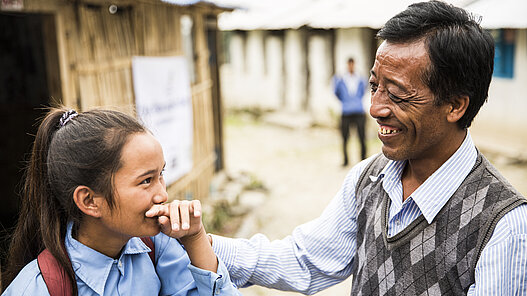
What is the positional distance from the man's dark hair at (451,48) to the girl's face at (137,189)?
942mm

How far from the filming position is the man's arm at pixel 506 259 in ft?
4.72

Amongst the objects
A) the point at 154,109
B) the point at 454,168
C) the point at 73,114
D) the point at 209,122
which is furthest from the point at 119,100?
the point at 454,168

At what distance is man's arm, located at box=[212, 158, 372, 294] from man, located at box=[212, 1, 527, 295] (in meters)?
0.11

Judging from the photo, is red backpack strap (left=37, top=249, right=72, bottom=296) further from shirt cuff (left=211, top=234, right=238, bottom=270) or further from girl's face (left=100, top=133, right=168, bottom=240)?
shirt cuff (left=211, top=234, right=238, bottom=270)

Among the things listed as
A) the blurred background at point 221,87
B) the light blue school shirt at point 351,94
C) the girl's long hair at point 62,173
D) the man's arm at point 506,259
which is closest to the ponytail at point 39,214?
the girl's long hair at point 62,173

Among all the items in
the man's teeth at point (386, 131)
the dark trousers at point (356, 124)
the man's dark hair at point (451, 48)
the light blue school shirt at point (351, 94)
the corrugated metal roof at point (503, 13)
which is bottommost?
the dark trousers at point (356, 124)

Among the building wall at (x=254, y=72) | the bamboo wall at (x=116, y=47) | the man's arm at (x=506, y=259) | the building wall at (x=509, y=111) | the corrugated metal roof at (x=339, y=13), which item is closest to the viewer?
the man's arm at (x=506, y=259)

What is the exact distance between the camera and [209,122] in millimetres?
8242

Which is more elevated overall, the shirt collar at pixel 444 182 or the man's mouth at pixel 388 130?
the man's mouth at pixel 388 130

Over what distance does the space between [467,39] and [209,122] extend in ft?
22.5

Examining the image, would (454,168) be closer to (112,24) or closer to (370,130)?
(112,24)

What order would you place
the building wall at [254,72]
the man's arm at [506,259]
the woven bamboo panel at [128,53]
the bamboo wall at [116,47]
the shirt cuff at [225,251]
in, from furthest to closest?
1. the building wall at [254,72]
2. the woven bamboo panel at [128,53]
3. the bamboo wall at [116,47]
4. the shirt cuff at [225,251]
5. the man's arm at [506,259]

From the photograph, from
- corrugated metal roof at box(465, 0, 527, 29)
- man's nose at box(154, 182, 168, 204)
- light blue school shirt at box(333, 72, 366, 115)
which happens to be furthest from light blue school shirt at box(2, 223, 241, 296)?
corrugated metal roof at box(465, 0, 527, 29)

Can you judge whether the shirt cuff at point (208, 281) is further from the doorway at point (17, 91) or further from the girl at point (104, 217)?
the doorway at point (17, 91)
